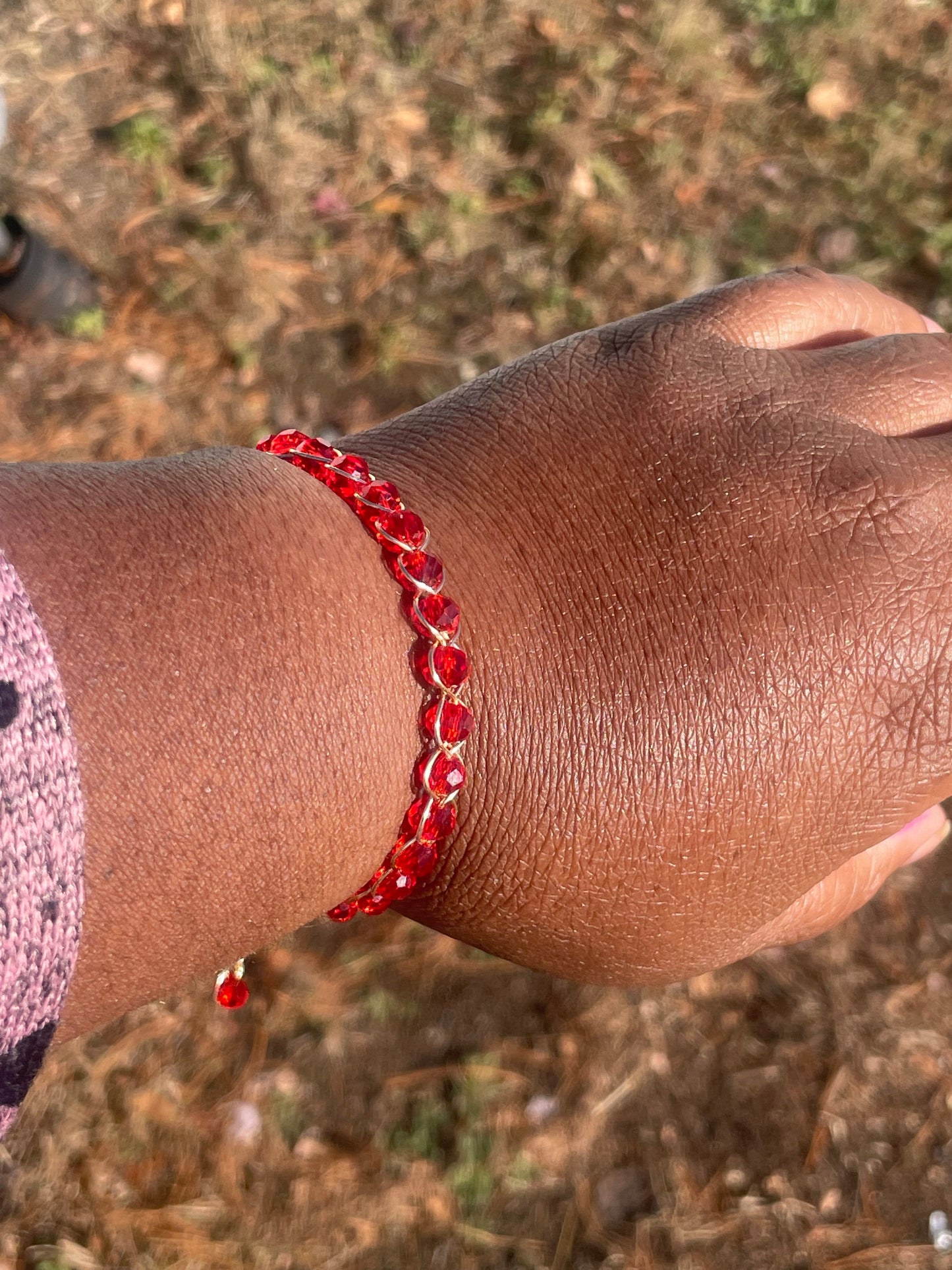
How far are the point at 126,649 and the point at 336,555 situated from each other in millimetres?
315

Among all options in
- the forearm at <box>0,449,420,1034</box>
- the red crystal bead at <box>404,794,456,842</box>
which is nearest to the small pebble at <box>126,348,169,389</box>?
the forearm at <box>0,449,420,1034</box>

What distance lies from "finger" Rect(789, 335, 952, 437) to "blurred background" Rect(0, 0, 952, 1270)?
5.10ft

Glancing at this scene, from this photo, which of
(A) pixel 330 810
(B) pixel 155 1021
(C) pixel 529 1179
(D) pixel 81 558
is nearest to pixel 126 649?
(D) pixel 81 558

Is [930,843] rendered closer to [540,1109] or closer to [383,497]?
[383,497]

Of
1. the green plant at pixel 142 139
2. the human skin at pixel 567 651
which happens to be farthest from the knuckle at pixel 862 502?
the green plant at pixel 142 139

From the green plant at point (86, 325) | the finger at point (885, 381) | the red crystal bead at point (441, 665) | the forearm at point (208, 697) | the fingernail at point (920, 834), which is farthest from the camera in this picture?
the green plant at point (86, 325)

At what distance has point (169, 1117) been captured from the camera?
8.84 ft

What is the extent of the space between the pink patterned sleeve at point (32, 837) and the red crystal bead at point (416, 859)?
53 cm

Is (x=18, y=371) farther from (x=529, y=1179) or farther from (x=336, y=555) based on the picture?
(x=529, y=1179)

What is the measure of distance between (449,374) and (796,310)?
1525mm

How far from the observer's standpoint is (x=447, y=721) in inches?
54.6

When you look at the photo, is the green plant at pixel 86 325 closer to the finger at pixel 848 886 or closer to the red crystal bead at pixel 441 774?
the red crystal bead at pixel 441 774

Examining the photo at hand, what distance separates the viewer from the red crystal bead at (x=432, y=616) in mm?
1387

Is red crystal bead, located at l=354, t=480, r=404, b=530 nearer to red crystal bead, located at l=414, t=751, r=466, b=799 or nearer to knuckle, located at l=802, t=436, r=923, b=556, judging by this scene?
red crystal bead, located at l=414, t=751, r=466, b=799
